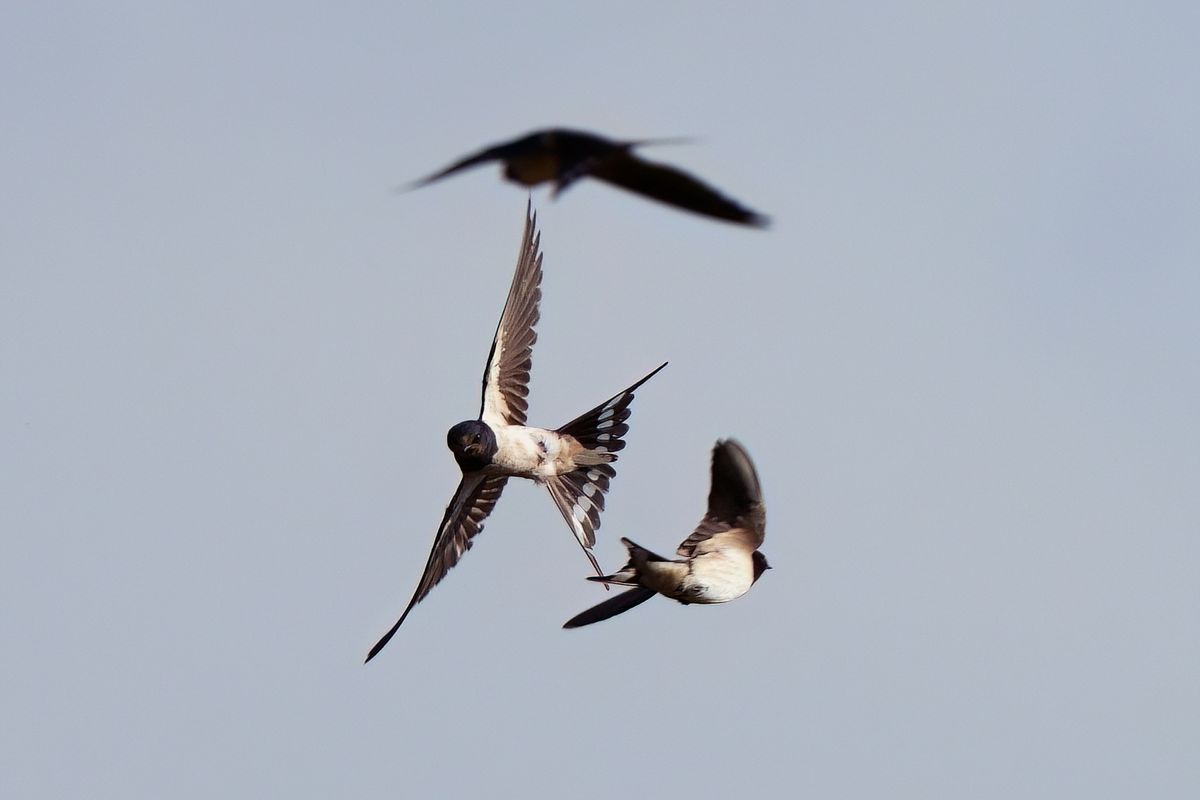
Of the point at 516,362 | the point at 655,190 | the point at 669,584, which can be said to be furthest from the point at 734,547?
the point at 516,362

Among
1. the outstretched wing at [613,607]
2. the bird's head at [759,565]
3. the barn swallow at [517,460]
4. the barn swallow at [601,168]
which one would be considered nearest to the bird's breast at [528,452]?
the barn swallow at [517,460]

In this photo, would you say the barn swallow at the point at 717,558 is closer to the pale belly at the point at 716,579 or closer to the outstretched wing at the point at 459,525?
the pale belly at the point at 716,579

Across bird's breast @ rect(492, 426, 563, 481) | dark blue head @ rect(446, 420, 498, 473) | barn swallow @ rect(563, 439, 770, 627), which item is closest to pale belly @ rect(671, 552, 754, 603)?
barn swallow @ rect(563, 439, 770, 627)

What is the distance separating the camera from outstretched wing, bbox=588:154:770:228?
5.31m

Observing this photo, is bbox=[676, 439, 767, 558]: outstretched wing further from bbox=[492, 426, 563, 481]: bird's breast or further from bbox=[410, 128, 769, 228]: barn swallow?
bbox=[492, 426, 563, 481]: bird's breast

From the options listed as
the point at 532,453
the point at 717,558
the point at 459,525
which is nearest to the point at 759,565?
the point at 717,558

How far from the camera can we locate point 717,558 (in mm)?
7434

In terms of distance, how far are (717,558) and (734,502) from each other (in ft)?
0.87

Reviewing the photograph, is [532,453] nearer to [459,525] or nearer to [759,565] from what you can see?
[459,525]

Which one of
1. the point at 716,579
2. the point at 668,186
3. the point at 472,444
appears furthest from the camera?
the point at 472,444

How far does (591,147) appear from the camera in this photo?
5.32m

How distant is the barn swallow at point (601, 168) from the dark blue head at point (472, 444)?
13.9 ft

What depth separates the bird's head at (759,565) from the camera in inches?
295

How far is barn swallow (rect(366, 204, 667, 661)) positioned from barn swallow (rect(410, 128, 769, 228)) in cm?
428
